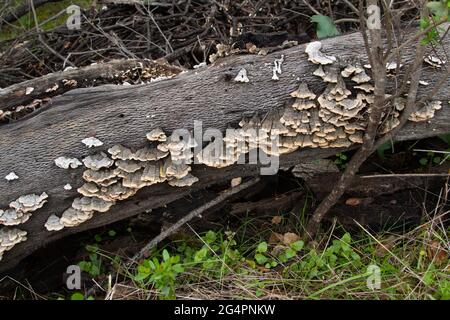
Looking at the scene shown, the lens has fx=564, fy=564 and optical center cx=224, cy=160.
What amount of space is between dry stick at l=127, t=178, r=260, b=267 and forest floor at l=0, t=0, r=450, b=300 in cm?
7

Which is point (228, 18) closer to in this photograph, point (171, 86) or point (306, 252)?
point (171, 86)

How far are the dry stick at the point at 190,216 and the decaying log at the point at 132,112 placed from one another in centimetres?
49

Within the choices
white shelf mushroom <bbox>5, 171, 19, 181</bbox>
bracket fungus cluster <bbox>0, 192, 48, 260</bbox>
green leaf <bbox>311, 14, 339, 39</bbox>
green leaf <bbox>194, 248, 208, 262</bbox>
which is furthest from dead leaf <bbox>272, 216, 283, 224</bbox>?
white shelf mushroom <bbox>5, 171, 19, 181</bbox>

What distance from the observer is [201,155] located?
3.10 metres

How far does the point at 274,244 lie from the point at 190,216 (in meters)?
0.56

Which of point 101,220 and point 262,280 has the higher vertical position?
point 101,220

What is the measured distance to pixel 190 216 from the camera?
3570 millimetres

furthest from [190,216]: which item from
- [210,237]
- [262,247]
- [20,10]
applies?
[20,10]

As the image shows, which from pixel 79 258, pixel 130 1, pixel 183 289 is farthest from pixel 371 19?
pixel 130 1

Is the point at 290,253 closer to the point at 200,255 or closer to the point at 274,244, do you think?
the point at 274,244

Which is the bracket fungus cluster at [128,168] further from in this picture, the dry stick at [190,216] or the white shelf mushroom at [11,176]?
the dry stick at [190,216]

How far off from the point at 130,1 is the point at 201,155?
7.58 ft

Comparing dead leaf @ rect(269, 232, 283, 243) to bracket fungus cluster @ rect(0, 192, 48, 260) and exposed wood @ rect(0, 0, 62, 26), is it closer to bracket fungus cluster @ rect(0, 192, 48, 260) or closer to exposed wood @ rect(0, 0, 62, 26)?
bracket fungus cluster @ rect(0, 192, 48, 260)

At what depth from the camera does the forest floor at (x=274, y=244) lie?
10.2 feet
